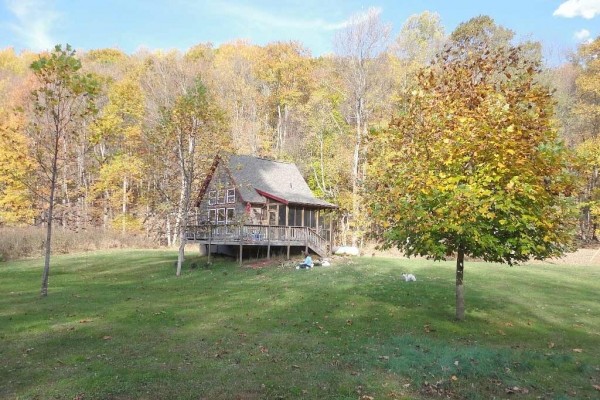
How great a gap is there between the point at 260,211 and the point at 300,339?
924 inches

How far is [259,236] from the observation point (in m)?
28.6

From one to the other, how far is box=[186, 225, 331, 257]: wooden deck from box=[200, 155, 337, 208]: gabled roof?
2843mm

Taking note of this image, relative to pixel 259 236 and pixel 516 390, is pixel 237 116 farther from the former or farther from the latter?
pixel 516 390

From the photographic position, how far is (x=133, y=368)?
7.72m

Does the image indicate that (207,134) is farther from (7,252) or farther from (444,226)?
(7,252)

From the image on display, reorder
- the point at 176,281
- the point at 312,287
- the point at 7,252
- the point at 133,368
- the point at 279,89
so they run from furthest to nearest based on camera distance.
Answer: the point at 279,89 < the point at 7,252 < the point at 176,281 < the point at 312,287 < the point at 133,368

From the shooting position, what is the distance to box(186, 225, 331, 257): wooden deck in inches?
1105

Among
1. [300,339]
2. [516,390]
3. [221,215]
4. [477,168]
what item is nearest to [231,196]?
[221,215]

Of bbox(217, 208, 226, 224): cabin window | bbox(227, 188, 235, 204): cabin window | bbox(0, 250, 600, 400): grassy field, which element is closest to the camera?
bbox(0, 250, 600, 400): grassy field

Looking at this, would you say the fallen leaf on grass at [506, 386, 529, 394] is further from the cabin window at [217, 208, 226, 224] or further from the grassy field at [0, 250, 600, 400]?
the cabin window at [217, 208, 226, 224]

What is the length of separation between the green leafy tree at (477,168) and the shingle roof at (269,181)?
21.3 metres

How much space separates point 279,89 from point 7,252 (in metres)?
36.4

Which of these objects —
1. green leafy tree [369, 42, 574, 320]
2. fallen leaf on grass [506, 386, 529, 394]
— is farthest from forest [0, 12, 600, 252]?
fallen leaf on grass [506, 386, 529, 394]

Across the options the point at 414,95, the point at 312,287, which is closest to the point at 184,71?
the point at 312,287
